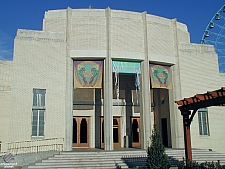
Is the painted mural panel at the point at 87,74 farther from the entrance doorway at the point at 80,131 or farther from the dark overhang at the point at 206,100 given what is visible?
the dark overhang at the point at 206,100

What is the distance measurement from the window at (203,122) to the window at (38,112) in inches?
476

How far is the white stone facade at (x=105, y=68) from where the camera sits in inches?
703

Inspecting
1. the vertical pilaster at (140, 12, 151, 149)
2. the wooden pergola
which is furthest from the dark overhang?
the vertical pilaster at (140, 12, 151, 149)

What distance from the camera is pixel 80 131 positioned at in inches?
869

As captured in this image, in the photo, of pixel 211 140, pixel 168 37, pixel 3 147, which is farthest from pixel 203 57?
pixel 3 147

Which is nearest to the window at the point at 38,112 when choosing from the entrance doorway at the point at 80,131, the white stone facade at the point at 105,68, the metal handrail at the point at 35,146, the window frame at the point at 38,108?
the window frame at the point at 38,108

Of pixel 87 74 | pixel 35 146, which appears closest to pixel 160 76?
pixel 87 74

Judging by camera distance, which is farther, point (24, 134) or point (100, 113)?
point (100, 113)

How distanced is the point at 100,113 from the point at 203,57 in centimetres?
994

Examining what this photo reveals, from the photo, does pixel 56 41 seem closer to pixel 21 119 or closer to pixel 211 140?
pixel 21 119

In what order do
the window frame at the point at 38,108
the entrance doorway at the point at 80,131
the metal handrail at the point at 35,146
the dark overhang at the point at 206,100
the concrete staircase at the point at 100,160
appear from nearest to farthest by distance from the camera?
1. the dark overhang at the point at 206,100
2. the concrete staircase at the point at 100,160
3. the metal handrail at the point at 35,146
4. the window frame at the point at 38,108
5. the entrance doorway at the point at 80,131

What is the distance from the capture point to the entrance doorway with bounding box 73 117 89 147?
71.5 ft

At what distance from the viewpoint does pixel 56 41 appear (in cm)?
1912

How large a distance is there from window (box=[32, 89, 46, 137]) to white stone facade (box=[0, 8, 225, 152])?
28 cm
